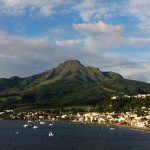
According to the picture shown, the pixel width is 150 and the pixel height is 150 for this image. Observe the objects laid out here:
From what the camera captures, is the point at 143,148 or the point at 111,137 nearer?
the point at 143,148

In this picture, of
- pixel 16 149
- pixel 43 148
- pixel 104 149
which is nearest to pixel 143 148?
pixel 104 149

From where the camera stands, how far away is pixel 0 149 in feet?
475

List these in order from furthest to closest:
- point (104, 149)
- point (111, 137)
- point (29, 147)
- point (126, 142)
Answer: point (111, 137), point (126, 142), point (29, 147), point (104, 149)

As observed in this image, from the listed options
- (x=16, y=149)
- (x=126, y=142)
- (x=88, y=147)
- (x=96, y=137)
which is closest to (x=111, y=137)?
(x=96, y=137)

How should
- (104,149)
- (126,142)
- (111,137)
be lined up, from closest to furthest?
(104,149) → (126,142) → (111,137)

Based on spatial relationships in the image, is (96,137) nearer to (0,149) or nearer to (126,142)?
(126,142)

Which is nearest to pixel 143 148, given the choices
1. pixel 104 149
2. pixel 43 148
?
pixel 104 149

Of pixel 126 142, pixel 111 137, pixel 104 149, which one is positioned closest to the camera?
pixel 104 149

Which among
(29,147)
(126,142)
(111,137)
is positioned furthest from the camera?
(111,137)

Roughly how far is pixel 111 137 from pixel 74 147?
43502mm

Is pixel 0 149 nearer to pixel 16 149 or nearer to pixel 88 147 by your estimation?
pixel 16 149

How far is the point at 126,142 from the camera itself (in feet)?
544

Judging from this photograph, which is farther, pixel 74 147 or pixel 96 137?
pixel 96 137

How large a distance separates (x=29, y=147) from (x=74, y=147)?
16.4 metres
